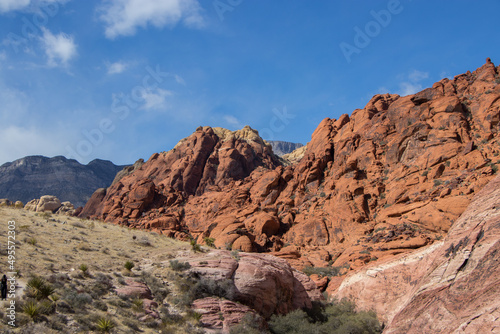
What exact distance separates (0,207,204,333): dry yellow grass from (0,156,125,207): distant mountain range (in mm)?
141154

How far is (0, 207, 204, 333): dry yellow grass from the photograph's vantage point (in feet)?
48.5

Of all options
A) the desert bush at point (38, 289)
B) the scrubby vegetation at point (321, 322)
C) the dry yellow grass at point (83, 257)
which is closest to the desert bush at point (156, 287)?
the dry yellow grass at point (83, 257)

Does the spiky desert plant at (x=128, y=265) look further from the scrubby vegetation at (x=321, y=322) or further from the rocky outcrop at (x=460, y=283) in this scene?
the rocky outcrop at (x=460, y=283)

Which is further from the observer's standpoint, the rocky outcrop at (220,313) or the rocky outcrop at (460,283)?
the rocky outcrop at (220,313)

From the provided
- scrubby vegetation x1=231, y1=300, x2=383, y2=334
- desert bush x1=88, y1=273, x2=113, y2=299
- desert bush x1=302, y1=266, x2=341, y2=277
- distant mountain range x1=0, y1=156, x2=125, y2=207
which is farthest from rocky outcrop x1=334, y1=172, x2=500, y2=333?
distant mountain range x1=0, y1=156, x2=125, y2=207

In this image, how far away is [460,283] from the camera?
48.4 feet

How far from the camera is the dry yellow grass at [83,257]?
583 inches

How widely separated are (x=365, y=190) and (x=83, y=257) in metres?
40.3

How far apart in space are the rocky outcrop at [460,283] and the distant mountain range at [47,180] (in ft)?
514

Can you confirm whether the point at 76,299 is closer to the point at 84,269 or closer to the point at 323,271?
the point at 84,269

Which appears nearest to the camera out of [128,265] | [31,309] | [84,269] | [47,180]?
[31,309]

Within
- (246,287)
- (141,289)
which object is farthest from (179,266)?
(246,287)

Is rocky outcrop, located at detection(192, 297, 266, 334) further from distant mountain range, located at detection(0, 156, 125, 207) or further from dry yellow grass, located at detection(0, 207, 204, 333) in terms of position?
distant mountain range, located at detection(0, 156, 125, 207)

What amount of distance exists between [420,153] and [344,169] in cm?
1114
